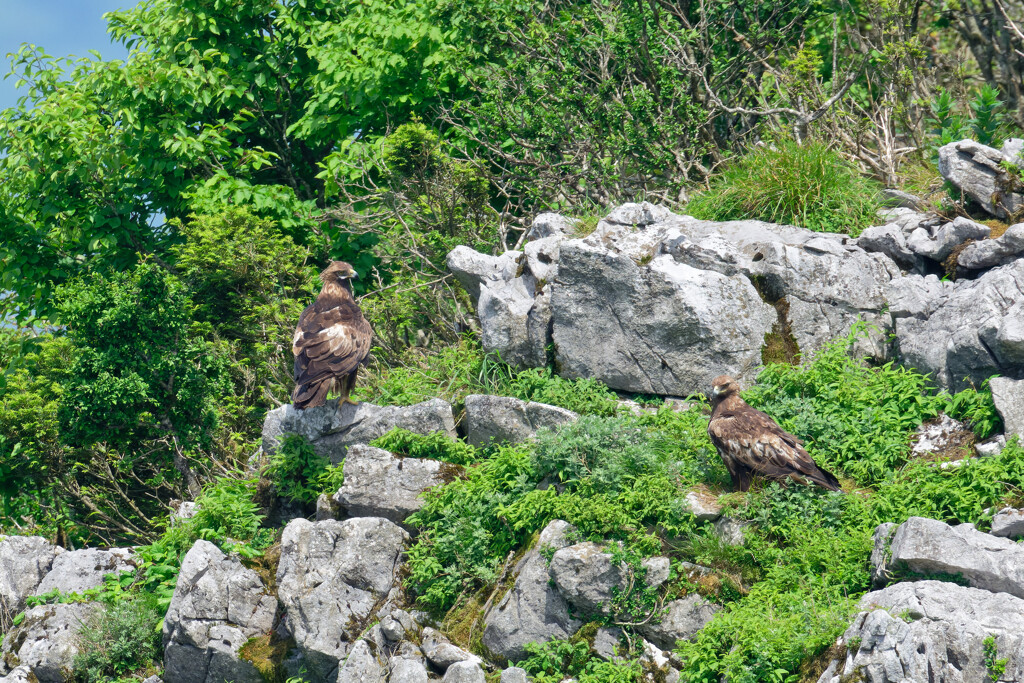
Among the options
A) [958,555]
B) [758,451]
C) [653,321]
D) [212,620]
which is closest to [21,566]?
[212,620]

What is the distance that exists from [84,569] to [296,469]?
9.10ft

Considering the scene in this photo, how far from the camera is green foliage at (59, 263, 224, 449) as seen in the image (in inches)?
459

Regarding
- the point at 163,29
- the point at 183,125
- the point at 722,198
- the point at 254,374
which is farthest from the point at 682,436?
the point at 163,29

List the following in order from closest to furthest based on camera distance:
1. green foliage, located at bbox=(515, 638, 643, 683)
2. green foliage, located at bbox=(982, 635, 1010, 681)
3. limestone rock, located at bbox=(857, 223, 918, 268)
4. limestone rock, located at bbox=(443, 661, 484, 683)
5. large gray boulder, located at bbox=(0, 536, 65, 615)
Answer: green foliage, located at bbox=(982, 635, 1010, 681), green foliage, located at bbox=(515, 638, 643, 683), limestone rock, located at bbox=(443, 661, 484, 683), limestone rock, located at bbox=(857, 223, 918, 268), large gray boulder, located at bbox=(0, 536, 65, 615)

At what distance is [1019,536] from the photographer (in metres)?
6.87

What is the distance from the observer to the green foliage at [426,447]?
9.50m

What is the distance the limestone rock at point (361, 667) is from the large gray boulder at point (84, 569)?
376 cm

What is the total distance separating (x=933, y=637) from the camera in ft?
19.1

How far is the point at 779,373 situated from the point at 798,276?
110 cm

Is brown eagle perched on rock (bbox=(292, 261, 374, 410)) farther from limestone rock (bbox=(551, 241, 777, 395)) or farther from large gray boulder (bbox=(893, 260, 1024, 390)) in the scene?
large gray boulder (bbox=(893, 260, 1024, 390))

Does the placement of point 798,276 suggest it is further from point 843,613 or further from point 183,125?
point 183,125

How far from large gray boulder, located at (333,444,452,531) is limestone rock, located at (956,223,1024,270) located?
540cm

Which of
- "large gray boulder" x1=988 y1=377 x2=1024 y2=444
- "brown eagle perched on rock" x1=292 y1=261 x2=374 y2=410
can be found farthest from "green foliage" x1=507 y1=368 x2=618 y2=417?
"large gray boulder" x1=988 y1=377 x2=1024 y2=444

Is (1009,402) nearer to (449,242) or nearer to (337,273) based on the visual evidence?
(337,273)
